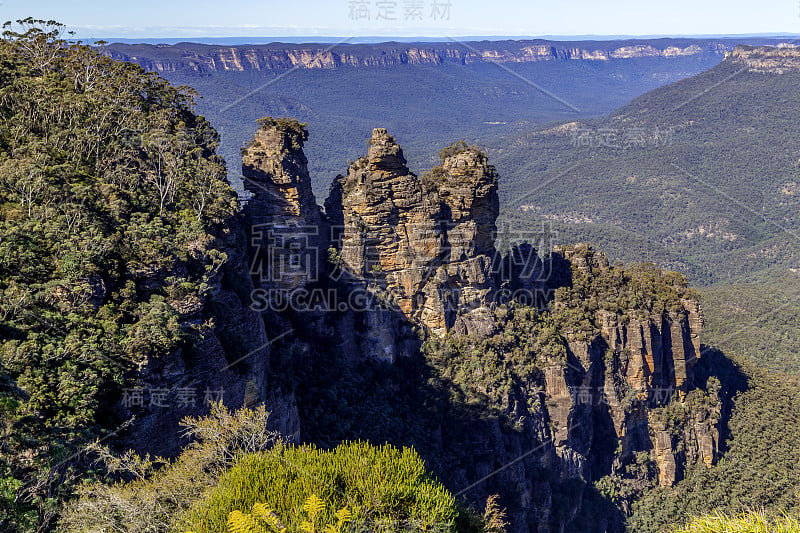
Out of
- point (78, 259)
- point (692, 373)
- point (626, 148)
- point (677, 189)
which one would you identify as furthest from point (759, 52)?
point (78, 259)

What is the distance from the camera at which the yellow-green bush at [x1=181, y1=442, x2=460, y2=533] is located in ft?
47.8

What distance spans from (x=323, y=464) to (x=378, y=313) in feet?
60.0

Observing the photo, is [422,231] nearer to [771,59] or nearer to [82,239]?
[82,239]

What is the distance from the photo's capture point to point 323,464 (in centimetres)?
1661

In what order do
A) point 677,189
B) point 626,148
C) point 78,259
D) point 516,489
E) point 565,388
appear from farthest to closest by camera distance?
point 626,148 → point 677,189 → point 565,388 → point 516,489 → point 78,259

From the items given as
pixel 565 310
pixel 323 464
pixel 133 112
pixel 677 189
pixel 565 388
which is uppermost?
pixel 133 112

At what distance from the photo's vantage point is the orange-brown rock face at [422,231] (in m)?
33.8

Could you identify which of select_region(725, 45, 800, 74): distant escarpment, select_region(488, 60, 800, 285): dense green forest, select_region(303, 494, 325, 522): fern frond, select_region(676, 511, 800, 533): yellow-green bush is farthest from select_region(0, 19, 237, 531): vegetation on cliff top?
select_region(725, 45, 800, 74): distant escarpment

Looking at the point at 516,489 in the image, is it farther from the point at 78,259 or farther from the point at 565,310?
the point at 78,259

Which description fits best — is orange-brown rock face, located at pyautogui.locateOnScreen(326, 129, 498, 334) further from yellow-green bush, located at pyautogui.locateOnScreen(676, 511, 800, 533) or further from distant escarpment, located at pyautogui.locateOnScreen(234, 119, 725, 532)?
yellow-green bush, located at pyautogui.locateOnScreen(676, 511, 800, 533)

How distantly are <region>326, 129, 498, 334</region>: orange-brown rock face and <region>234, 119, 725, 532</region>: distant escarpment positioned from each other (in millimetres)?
78

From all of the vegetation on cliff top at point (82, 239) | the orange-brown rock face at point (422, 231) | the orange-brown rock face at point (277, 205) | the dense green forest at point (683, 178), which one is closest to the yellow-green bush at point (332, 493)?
the vegetation on cliff top at point (82, 239)

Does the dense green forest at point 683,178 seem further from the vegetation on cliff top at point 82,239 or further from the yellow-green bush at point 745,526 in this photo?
the yellow-green bush at point 745,526

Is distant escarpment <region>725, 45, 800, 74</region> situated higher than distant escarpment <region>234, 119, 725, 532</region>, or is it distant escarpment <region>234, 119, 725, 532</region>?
distant escarpment <region>725, 45, 800, 74</region>
